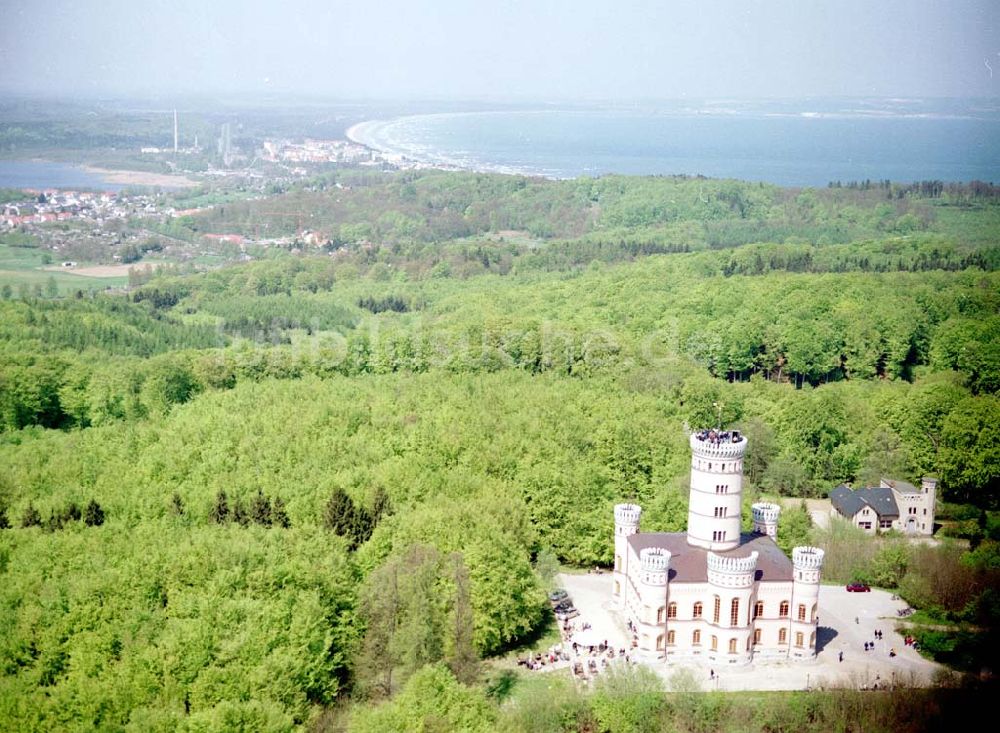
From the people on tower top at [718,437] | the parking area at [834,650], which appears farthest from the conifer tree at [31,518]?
the people on tower top at [718,437]

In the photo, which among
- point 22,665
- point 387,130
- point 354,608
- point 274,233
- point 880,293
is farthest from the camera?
point 387,130

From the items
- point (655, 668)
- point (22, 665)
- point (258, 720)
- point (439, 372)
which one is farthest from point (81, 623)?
point (439, 372)

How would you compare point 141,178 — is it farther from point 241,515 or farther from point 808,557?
point 808,557

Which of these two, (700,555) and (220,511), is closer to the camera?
(700,555)

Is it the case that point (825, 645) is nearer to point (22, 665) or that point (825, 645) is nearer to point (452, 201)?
point (22, 665)

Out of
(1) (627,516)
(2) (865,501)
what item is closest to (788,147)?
(2) (865,501)

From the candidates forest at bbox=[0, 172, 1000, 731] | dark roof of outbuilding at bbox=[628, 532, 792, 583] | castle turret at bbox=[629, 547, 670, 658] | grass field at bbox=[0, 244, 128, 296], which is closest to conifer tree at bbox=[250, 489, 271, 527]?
forest at bbox=[0, 172, 1000, 731]

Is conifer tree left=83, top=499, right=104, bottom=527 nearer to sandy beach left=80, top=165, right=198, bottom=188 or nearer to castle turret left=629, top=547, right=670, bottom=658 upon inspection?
castle turret left=629, top=547, right=670, bottom=658
